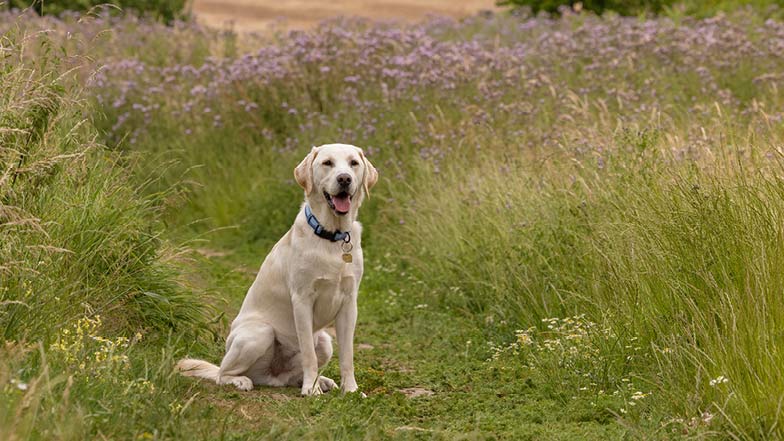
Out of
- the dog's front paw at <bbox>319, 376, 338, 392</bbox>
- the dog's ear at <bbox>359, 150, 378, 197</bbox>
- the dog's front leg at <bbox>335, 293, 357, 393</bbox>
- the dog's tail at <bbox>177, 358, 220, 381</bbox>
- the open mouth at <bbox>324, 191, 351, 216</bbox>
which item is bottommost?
the dog's front paw at <bbox>319, 376, 338, 392</bbox>

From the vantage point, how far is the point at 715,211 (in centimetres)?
625

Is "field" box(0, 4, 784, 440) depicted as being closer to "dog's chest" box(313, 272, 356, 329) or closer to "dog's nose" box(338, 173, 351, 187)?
"dog's chest" box(313, 272, 356, 329)

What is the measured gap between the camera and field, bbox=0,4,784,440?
5.36 meters

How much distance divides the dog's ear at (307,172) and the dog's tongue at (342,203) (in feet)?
0.65

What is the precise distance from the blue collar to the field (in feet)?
3.02

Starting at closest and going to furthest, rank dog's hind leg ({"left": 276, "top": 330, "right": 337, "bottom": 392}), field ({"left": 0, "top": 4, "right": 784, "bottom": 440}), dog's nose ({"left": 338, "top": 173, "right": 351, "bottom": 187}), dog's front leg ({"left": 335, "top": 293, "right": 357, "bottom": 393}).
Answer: field ({"left": 0, "top": 4, "right": 784, "bottom": 440})
dog's nose ({"left": 338, "top": 173, "right": 351, "bottom": 187})
dog's front leg ({"left": 335, "top": 293, "right": 357, "bottom": 393})
dog's hind leg ({"left": 276, "top": 330, "right": 337, "bottom": 392})

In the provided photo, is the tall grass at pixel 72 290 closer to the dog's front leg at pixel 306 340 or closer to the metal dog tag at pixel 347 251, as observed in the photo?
the dog's front leg at pixel 306 340

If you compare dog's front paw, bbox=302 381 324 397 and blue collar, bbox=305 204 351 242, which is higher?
blue collar, bbox=305 204 351 242

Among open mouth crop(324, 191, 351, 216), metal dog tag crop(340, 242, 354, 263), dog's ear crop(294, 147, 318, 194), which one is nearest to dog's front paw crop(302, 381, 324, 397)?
metal dog tag crop(340, 242, 354, 263)

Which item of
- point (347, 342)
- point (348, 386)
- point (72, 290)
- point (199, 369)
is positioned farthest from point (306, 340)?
point (72, 290)

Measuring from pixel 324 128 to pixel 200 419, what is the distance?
8.43 metres

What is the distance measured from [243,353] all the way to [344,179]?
1209 millimetres

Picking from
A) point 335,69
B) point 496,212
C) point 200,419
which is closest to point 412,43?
point 335,69

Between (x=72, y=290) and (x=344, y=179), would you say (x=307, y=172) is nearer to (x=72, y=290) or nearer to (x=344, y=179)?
(x=344, y=179)
